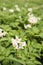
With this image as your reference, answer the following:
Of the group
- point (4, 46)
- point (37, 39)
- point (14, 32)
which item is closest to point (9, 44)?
point (4, 46)

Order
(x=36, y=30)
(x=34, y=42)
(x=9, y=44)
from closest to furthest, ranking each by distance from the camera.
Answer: (x=9, y=44) → (x=34, y=42) → (x=36, y=30)

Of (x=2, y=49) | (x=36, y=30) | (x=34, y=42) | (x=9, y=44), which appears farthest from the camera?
(x=36, y=30)

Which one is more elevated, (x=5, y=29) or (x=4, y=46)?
(x=5, y=29)

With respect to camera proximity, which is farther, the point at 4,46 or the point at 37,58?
the point at 37,58

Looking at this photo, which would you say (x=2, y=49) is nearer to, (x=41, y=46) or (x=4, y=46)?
(x=4, y=46)

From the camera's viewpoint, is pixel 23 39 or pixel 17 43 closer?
pixel 17 43

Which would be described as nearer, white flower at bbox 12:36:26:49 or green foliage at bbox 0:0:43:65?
green foliage at bbox 0:0:43:65

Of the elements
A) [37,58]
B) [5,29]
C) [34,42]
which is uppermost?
[5,29]

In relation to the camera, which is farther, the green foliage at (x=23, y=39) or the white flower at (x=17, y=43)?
the white flower at (x=17, y=43)

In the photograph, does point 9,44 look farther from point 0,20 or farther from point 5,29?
point 0,20
